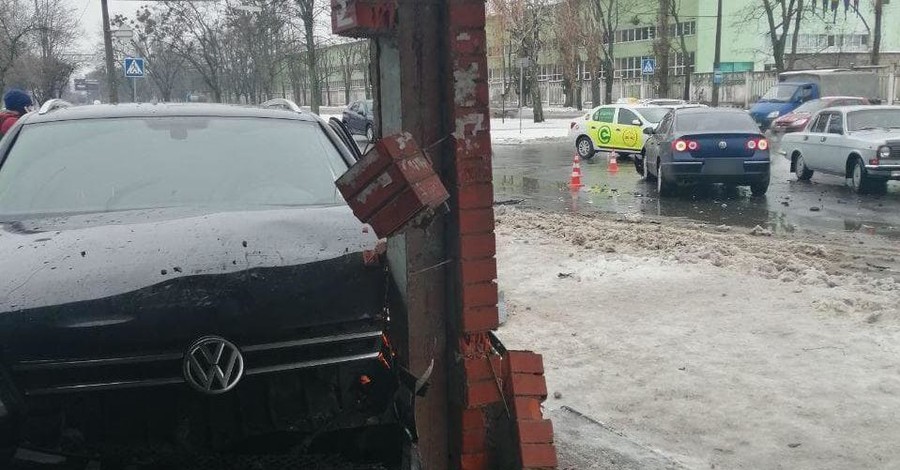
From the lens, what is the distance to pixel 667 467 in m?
3.70

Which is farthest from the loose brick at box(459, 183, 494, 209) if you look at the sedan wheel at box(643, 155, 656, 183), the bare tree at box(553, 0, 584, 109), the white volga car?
the bare tree at box(553, 0, 584, 109)

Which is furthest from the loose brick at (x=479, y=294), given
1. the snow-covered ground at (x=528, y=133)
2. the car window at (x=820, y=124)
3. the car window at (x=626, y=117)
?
the snow-covered ground at (x=528, y=133)

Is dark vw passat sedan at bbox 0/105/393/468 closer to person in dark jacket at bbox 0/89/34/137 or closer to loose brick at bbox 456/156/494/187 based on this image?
loose brick at bbox 456/156/494/187

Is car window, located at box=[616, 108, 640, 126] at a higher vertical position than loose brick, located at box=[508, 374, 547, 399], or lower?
higher

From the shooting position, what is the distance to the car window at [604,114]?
2168cm

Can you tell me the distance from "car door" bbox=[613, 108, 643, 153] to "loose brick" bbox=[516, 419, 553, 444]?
18268 mm

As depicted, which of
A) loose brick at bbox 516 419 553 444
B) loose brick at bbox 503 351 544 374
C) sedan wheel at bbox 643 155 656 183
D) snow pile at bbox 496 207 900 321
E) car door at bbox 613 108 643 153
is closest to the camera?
loose brick at bbox 516 419 553 444

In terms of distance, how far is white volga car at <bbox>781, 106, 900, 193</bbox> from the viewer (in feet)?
43.9

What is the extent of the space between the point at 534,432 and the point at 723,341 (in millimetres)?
2761

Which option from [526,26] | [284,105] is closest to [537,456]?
[284,105]

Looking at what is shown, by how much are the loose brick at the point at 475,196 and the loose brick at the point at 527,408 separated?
0.81 meters

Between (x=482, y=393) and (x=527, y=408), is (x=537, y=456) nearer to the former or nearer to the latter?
(x=527, y=408)

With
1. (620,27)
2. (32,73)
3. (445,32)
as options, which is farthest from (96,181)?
(620,27)

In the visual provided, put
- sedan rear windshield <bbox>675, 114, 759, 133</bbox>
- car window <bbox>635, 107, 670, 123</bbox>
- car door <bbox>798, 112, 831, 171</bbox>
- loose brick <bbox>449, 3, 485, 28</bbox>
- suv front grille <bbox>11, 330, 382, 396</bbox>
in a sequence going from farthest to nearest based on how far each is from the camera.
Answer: car window <bbox>635, 107, 670, 123</bbox>, car door <bbox>798, 112, 831, 171</bbox>, sedan rear windshield <bbox>675, 114, 759, 133</bbox>, loose brick <bbox>449, 3, 485, 28</bbox>, suv front grille <bbox>11, 330, 382, 396</bbox>
